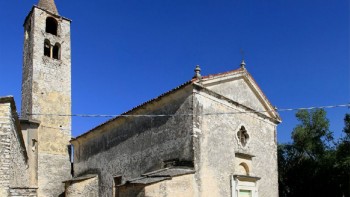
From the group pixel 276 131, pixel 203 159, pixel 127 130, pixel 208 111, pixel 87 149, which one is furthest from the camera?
pixel 87 149

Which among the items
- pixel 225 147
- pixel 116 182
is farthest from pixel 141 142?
pixel 225 147

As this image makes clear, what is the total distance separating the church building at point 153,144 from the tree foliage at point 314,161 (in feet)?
27.7

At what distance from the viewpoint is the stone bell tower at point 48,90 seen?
2195cm

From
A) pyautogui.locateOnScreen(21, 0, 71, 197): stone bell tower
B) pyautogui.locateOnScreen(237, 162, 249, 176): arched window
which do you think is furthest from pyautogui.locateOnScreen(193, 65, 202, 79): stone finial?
pyautogui.locateOnScreen(21, 0, 71, 197): stone bell tower

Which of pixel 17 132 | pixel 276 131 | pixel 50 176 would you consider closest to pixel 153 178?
pixel 17 132

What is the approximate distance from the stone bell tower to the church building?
59 millimetres

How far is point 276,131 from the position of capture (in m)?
18.8

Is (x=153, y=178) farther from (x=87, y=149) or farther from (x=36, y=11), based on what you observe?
(x=36, y=11)

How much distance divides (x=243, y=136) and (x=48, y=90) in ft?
41.6

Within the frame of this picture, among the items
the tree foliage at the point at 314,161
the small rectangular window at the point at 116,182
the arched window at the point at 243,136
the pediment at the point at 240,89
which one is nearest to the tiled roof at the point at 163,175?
the pediment at the point at 240,89

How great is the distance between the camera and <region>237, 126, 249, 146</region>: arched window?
16281mm

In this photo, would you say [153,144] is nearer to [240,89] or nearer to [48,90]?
[240,89]

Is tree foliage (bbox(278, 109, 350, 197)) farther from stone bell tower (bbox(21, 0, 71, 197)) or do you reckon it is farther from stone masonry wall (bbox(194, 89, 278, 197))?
stone bell tower (bbox(21, 0, 71, 197))

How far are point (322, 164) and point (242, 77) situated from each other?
1213 cm
